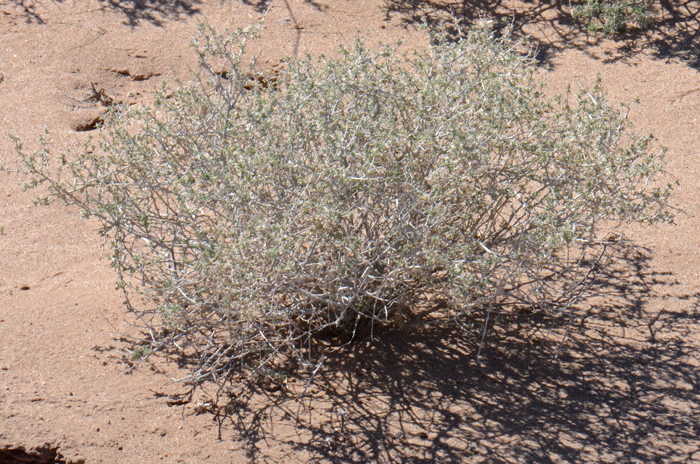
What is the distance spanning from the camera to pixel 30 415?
3760 mm

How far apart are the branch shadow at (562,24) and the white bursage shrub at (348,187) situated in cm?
319

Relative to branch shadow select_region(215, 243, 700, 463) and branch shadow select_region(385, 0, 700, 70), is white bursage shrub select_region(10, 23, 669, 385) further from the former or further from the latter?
branch shadow select_region(385, 0, 700, 70)

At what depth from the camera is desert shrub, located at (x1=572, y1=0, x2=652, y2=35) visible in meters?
7.00

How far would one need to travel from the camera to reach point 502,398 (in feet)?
12.8

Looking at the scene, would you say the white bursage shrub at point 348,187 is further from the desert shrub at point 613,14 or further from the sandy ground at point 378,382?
the desert shrub at point 613,14

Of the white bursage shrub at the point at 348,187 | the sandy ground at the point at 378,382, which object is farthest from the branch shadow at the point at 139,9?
the white bursage shrub at the point at 348,187

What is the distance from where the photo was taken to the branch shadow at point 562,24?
22.8 feet

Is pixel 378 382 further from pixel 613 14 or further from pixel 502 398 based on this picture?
pixel 613 14

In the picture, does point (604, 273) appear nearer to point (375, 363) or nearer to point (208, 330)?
point (375, 363)

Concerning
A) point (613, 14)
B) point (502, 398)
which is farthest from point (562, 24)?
point (502, 398)

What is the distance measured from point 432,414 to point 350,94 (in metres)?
1.66

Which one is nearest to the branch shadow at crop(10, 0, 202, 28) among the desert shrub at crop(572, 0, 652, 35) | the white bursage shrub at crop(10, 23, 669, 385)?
the white bursage shrub at crop(10, 23, 669, 385)

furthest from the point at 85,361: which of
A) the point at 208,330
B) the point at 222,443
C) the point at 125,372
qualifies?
the point at 222,443

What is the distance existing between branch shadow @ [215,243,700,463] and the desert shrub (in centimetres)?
343
